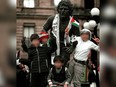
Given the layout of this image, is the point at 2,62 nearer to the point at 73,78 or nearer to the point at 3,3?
the point at 3,3

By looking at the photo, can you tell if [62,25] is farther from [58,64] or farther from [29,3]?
[29,3]

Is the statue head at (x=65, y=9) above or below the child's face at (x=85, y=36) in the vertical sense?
above

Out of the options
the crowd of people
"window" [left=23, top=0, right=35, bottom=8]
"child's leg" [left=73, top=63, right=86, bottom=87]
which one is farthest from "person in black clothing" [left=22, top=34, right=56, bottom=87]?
"window" [left=23, top=0, right=35, bottom=8]

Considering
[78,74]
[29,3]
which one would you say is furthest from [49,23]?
[29,3]

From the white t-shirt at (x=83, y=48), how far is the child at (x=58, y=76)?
372 mm

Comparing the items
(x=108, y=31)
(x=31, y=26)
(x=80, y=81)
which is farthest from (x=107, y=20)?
(x=31, y=26)

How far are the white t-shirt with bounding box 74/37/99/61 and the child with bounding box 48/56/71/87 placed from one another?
1.22 ft

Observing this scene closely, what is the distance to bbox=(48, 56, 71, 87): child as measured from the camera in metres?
5.03

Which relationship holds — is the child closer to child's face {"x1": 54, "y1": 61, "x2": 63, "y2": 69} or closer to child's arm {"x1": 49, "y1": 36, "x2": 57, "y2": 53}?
child's face {"x1": 54, "y1": 61, "x2": 63, "y2": 69}

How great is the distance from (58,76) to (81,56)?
0.49 meters

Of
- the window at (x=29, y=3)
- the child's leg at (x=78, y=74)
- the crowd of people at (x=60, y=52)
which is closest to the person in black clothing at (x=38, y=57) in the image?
the crowd of people at (x=60, y=52)

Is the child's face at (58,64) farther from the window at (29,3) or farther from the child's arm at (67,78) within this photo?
the window at (29,3)

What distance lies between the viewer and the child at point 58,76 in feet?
16.5

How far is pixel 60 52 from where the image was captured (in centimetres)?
521
